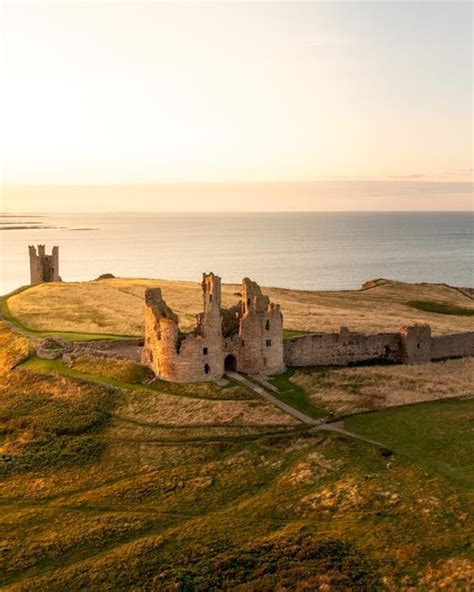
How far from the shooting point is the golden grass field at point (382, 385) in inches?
1938

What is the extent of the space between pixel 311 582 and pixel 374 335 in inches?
1389

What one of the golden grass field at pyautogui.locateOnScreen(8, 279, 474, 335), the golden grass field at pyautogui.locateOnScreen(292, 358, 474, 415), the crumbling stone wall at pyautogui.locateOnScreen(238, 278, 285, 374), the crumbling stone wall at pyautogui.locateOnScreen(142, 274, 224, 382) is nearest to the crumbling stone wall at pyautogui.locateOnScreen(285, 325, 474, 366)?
the golden grass field at pyautogui.locateOnScreen(292, 358, 474, 415)

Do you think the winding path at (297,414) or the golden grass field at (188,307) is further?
the golden grass field at (188,307)

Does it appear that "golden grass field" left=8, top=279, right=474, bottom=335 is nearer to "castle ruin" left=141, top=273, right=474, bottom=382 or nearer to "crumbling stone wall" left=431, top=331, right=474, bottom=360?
"crumbling stone wall" left=431, top=331, right=474, bottom=360

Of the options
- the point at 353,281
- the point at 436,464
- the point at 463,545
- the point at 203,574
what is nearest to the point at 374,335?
the point at 436,464

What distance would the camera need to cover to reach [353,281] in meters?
182

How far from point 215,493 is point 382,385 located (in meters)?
21.4

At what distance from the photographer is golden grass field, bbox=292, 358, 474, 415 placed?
49.2 meters

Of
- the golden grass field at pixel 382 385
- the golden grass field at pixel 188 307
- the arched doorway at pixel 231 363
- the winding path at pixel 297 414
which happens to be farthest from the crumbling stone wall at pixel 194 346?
the golden grass field at pixel 188 307

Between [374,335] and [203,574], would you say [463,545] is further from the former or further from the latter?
[374,335]

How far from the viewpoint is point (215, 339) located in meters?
51.2

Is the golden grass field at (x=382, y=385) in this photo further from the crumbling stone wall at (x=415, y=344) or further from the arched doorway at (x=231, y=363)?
the arched doorway at (x=231, y=363)

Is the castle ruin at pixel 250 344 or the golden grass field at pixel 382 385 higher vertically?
the castle ruin at pixel 250 344

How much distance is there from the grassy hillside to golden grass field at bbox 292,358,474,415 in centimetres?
191
